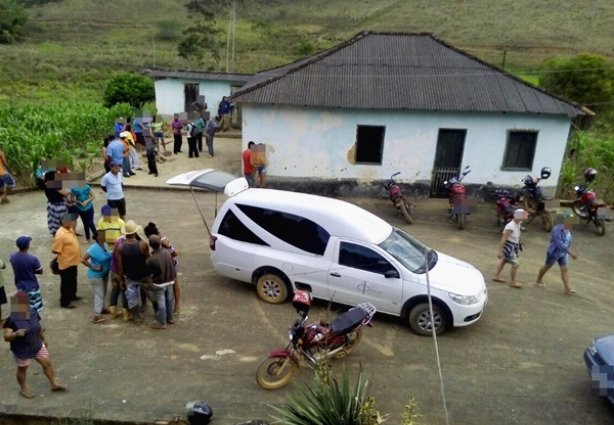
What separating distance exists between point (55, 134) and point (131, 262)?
36.7 ft

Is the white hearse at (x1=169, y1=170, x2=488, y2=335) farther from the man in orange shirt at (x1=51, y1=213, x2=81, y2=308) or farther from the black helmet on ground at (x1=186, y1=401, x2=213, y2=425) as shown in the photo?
the black helmet on ground at (x1=186, y1=401, x2=213, y2=425)

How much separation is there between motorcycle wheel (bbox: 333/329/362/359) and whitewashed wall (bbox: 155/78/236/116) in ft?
68.0

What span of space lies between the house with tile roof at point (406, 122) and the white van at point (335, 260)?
6129mm

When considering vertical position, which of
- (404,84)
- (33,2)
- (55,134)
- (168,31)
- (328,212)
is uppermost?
(33,2)

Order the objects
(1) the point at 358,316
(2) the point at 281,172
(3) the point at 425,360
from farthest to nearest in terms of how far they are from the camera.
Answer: (2) the point at 281,172 < (3) the point at 425,360 < (1) the point at 358,316

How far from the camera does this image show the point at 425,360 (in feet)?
25.1

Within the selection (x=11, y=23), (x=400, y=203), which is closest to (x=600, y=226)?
(x=400, y=203)

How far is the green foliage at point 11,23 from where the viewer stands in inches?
2339

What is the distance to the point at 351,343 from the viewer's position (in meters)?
7.51

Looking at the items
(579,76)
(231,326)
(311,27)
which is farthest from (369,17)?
(231,326)

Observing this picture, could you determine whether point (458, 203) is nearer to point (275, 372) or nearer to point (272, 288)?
point (272, 288)

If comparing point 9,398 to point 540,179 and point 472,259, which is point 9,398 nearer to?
point 472,259

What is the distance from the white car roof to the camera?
849 cm

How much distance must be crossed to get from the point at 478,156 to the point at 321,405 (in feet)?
37.8
